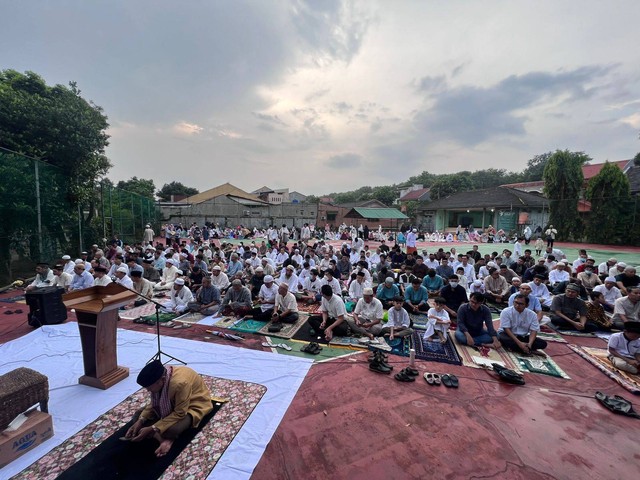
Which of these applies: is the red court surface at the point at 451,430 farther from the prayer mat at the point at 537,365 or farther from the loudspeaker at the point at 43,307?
the loudspeaker at the point at 43,307

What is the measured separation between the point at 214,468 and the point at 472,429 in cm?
293

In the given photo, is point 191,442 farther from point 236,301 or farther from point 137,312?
point 137,312

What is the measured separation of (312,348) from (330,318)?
101cm

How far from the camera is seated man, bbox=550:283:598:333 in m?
6.46

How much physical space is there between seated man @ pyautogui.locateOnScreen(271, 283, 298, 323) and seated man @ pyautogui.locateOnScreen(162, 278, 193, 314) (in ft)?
7.95

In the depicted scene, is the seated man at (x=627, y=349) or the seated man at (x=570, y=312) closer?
the seated man at (x=627, y=349)

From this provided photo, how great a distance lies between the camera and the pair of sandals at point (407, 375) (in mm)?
4555

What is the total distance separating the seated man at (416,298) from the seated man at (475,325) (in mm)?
1594

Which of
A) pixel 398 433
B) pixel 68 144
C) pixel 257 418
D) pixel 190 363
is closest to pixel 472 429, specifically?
pixel 398 433

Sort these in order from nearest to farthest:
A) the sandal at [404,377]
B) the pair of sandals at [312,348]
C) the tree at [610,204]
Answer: the sandal at [404,377] < the pair of sandals at [312,348] < the tree at [610,204]

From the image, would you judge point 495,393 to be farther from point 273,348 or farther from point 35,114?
point 35,114

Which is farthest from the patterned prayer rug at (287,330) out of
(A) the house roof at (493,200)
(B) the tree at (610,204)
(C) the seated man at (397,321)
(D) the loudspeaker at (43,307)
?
(A) the house roof at (493,200)

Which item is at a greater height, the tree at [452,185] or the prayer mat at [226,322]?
the tree at [452,185]

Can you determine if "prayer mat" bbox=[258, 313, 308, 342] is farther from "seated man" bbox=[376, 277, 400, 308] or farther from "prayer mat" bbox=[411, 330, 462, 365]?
"prayer mat" bbox=[411, 330, 462, 365]
